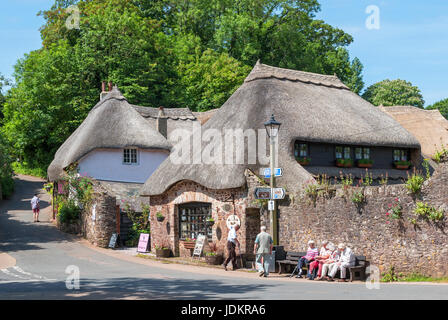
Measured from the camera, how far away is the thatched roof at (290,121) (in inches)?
874

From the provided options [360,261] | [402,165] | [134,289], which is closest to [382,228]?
[360,261]

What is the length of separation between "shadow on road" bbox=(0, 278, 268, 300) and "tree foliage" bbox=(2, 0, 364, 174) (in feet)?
111

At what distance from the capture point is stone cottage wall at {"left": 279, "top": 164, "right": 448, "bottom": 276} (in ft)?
49.9

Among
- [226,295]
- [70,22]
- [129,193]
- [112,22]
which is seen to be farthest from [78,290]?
[70,22]

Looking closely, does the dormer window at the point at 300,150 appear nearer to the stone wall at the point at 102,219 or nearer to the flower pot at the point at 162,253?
the flower pot at the point at 162,253

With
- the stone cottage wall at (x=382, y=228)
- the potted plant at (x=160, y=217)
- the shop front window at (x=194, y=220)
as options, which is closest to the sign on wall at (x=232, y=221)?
the shop front window at (x=194, y=220)

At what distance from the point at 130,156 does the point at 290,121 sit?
14.6m

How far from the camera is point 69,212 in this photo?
31625 millimetres

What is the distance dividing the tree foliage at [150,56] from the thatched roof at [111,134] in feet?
36.8

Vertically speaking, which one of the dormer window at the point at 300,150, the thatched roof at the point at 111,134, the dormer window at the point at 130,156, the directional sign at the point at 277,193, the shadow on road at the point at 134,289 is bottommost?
the shadow on road at the point at 134,289

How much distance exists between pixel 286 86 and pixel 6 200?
1044 inches

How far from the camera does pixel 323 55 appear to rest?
60.5 metres

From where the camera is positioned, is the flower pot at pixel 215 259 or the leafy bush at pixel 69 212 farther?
the leafy bush at pixel 69 212

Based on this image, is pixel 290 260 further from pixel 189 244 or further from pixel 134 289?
pixel 134 289
